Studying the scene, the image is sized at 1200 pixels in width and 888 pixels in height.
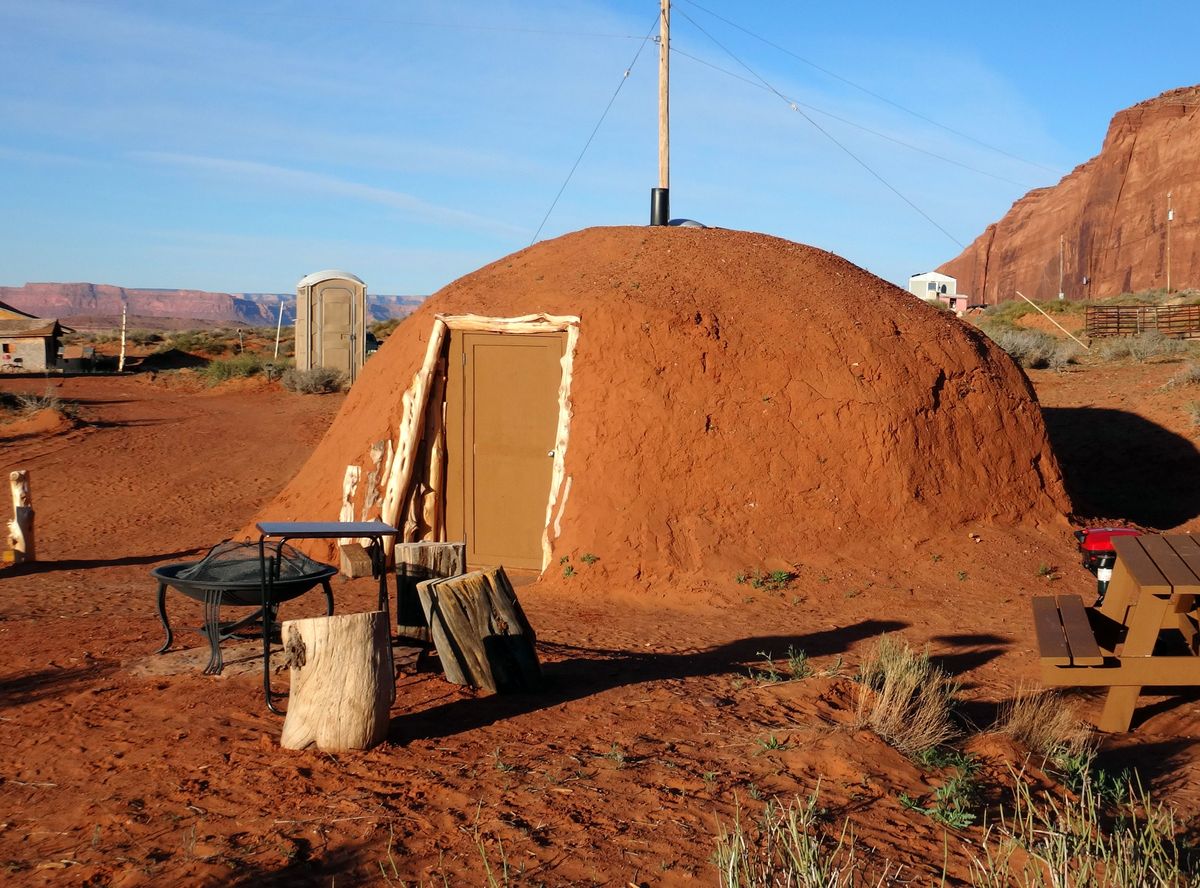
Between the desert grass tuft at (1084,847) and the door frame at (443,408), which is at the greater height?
the door frame at (443,408)

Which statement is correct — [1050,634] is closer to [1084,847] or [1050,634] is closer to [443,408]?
[1084,847]

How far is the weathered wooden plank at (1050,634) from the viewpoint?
17.0ft

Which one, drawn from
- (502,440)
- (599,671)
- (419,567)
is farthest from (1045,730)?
(502,440)

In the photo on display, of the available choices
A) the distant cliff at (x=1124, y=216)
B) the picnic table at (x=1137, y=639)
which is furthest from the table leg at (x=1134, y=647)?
the distant cliff at (x=1124, y=216)

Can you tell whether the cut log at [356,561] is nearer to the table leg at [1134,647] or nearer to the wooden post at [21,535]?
the table leg at [1134,647]

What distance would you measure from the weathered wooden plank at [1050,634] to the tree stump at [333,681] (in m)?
3.28

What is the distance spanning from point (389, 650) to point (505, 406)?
4.89 m

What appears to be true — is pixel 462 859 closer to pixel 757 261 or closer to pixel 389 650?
pixel 389 650

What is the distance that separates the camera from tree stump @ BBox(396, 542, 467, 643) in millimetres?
5699

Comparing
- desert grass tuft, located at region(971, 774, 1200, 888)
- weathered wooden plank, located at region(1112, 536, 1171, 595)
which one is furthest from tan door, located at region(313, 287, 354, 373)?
desert grass tuft, located at region(971, 774, 1200, 888)

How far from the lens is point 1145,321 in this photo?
2617 cm

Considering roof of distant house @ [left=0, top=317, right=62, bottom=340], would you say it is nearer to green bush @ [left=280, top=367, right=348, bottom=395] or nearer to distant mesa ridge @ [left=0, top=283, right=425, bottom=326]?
green bush @ [left=280, top=367, right=348, bottom=395]

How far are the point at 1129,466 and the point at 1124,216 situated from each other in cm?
4498

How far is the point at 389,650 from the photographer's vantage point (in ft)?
14.4
